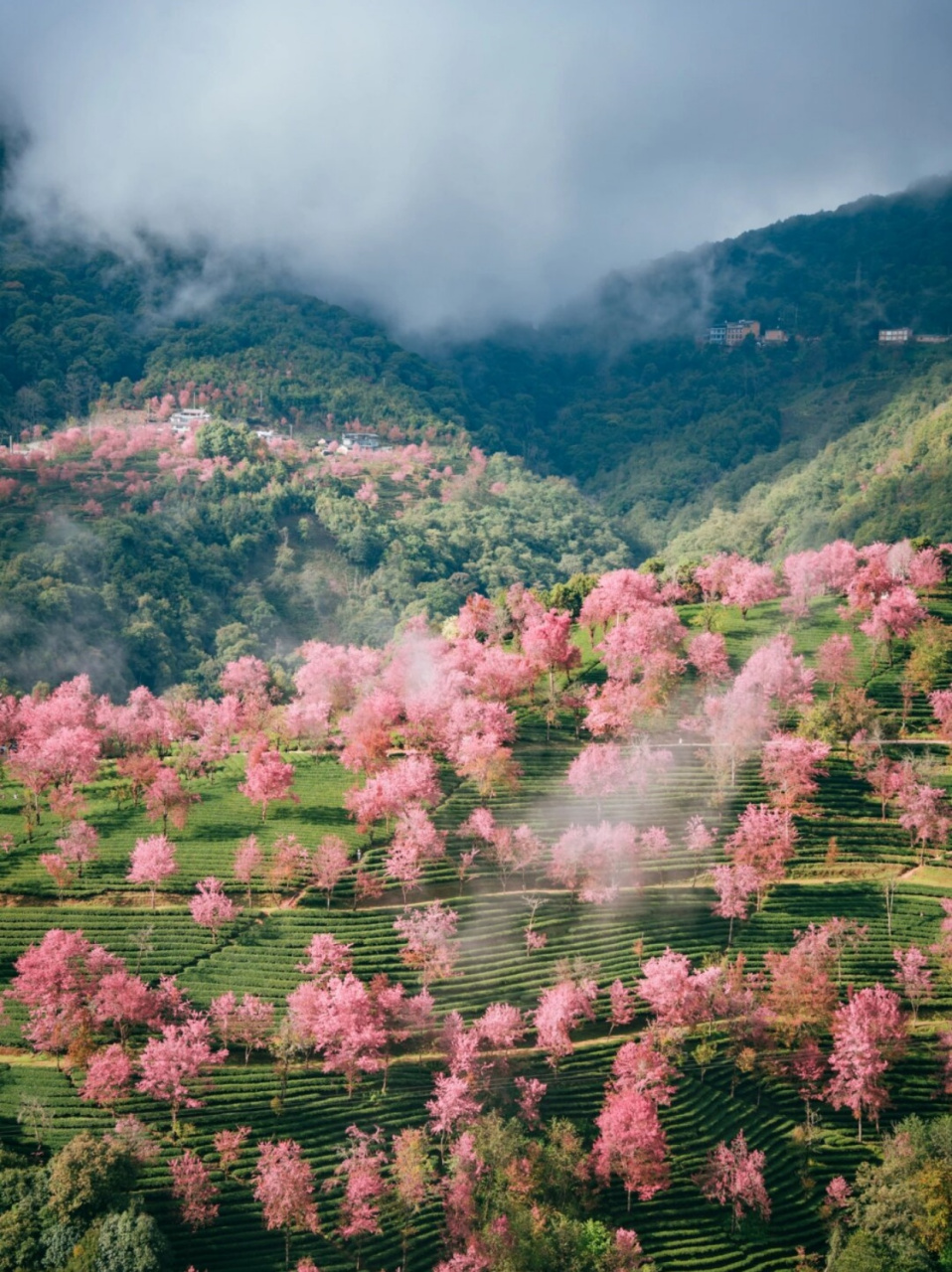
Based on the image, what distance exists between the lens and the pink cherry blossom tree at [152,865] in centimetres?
5166

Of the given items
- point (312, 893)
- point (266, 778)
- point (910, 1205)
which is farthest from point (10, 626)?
point (910, 1205)

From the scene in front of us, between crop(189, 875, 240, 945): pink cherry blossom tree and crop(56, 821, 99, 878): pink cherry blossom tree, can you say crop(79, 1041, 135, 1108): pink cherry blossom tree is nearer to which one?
crop(189, 875, 240, 945): pink cherry blossom tree

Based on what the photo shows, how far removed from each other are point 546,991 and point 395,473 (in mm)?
101832

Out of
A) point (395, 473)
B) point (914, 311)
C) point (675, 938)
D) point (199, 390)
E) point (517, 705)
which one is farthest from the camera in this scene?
point (914, 311)

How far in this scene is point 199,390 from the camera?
516ft

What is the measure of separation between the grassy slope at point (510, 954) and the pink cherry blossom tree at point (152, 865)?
0.71 meters

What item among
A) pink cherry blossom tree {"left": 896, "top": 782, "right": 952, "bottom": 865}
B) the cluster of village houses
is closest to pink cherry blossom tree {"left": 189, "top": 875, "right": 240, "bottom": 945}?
pink cherry blossom tree {"left": 896, "top": 782, "right": 952, "bottom": 865}

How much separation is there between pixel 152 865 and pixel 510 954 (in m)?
16.9

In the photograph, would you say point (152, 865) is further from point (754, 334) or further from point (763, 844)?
Answer: point (754, 334)

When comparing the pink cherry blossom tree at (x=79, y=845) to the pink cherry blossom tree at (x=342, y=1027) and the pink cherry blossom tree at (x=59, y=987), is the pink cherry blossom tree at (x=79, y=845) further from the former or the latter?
the pink cherry blossom tree at (x=342, y=1027)

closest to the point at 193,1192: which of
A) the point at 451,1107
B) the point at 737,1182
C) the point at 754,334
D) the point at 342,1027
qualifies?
Result: the point at 342,1027

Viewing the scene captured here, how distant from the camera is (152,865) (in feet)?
170

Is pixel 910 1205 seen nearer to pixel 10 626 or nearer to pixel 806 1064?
pixel 806 1064

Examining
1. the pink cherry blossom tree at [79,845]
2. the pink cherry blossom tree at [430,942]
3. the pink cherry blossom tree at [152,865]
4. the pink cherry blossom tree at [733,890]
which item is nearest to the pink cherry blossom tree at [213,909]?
the pink cherry blossom tree at [152,865]
